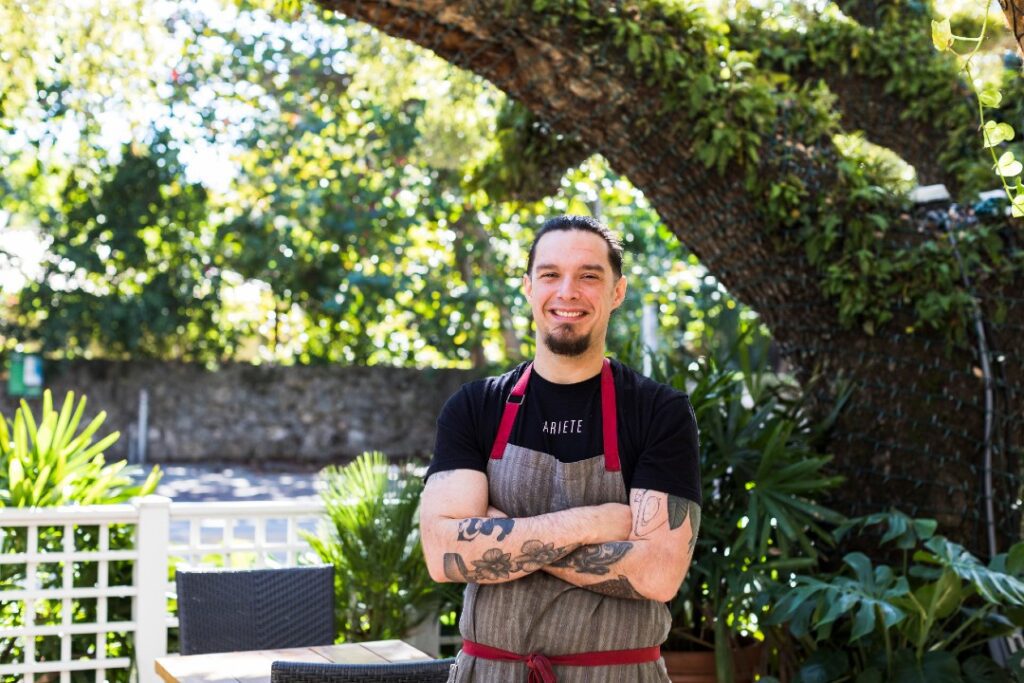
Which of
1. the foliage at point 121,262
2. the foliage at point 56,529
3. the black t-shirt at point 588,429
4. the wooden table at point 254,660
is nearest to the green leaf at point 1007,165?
the black t-shirt at point 588,429

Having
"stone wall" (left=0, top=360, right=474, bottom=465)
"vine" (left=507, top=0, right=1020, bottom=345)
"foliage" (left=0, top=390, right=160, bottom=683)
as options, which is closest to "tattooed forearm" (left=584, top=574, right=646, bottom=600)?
"vine" (left=507, top=0, right=1020, bottom=345)

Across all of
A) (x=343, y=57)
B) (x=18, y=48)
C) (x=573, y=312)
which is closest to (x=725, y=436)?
(x=573, y=312)

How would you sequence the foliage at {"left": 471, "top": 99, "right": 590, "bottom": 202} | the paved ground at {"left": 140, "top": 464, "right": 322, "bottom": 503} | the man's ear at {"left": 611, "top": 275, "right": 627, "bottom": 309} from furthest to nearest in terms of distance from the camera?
the paved ground at {"left": 140, "top": 464, "right": 322, "bottom": 503}, the foliage at {"left": 471, "top": 99, "right": 590, "bottom": 202}, the man's ear at {"left": 611, "top": 275, "right": 627, "bottom": 309}

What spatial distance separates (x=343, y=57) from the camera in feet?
43.4

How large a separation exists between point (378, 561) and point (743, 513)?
1496mm

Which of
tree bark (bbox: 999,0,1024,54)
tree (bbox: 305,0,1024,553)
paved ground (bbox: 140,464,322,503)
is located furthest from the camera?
paved ground (bbox: 140,464,322,503)

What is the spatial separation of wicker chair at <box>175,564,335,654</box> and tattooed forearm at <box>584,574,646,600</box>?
1942 millimetres

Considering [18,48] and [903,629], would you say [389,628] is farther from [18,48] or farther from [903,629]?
[18,48]

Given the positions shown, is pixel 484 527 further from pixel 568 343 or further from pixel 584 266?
pixel 584 266

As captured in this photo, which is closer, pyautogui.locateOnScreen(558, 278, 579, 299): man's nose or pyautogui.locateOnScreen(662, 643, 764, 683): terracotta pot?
pyautogui.locateOnScreen(558, 278, 579, 299): man's nose

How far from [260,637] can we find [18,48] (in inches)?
131

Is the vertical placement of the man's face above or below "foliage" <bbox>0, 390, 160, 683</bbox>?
above

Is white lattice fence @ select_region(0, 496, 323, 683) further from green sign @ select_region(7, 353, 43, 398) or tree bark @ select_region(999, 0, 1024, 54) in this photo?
green sign @ select_region(7, 353, 43, 398)

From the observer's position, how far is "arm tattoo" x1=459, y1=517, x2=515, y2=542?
2.10m
